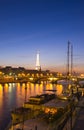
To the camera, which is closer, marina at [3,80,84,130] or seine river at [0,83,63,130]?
marina at [3,80,84,130]

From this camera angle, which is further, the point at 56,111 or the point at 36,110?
the point at 36,110

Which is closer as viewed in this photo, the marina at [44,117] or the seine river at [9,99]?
the marina at [44,117]

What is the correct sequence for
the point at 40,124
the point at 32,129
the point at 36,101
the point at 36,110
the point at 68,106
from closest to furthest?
the point at 32,129
the point at 40,124
the point at 36,110
the point at 68,106
the point at 36,101

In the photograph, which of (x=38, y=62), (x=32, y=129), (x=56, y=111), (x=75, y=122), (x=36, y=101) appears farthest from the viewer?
(x=38, y=62)

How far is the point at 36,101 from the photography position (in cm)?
3177

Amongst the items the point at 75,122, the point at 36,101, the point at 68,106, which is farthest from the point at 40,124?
the point at 36,101

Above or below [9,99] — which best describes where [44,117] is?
above

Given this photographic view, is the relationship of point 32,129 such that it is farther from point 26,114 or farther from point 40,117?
point 26,114

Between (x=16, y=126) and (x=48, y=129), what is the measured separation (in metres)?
3.08

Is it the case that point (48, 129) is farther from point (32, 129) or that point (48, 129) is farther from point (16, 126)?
point (16, 126)

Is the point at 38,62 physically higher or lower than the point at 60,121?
higher

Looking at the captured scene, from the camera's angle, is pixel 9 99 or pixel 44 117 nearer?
pixel 44 117

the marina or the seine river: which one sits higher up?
the marina

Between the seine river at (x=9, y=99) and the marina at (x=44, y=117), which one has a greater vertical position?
the marina at (x=44, y=117)
